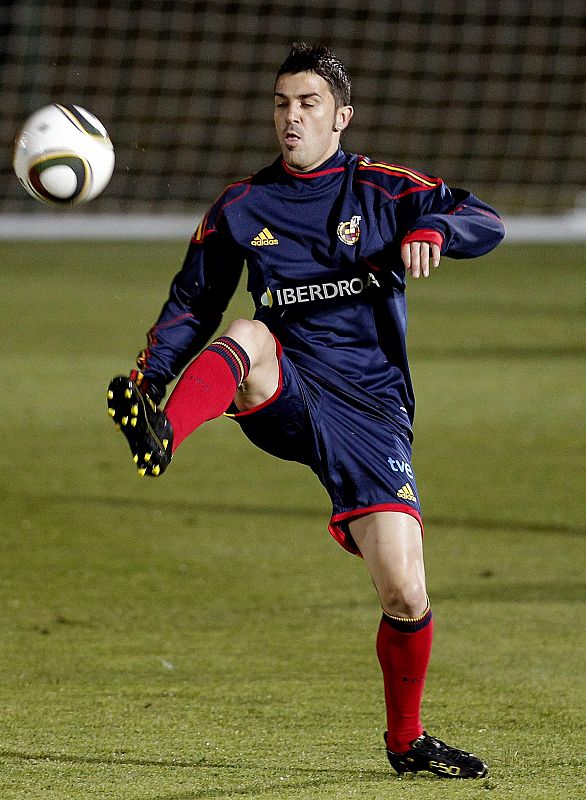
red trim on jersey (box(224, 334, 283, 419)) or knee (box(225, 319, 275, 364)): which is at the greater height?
knee (box(225, 319, 275, 364))

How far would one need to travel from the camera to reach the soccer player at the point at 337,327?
14.3 feet

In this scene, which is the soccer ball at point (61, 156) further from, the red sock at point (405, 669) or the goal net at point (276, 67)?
the goal net at point (276, 67)

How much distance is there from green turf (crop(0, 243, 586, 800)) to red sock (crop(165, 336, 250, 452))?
1.08 metres

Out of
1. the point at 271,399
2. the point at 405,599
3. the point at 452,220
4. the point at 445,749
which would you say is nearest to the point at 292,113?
the point at 452,220

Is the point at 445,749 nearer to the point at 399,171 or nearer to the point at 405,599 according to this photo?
the point at 405,599

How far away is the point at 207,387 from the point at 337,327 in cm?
62

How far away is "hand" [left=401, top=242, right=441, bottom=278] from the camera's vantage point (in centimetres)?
419

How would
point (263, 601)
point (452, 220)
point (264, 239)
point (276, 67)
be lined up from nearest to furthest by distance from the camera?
point (452, 220) → point (264, 239) → point (263, 601) → point (276, 67)

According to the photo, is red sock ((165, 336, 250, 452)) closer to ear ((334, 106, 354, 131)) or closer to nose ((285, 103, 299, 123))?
nose ((285, 103, 299, 123))

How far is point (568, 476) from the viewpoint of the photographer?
8.89 m

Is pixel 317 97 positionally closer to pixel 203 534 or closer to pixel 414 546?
pixel 414 546

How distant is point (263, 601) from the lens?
256 inches

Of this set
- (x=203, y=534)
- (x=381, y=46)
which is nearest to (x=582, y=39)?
(x=381, y=46)

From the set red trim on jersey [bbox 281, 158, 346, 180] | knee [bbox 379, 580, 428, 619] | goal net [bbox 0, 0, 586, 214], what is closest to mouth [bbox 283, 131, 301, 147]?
red trim on jersey [bbox 281, 158, 346, 180]
